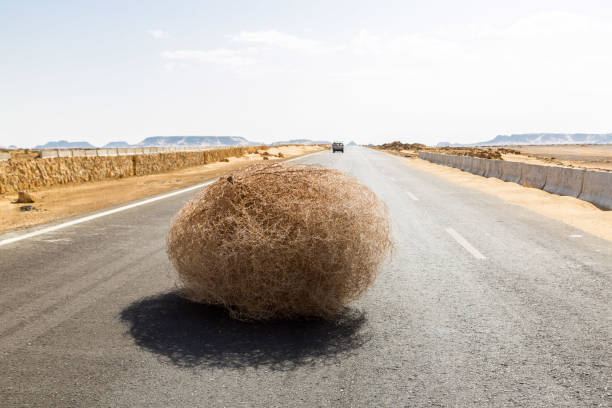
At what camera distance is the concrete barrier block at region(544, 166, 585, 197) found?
14148mm

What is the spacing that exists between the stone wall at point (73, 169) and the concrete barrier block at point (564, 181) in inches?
674

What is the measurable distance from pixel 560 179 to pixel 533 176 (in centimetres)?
256

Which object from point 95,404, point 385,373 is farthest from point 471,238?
point 95,404

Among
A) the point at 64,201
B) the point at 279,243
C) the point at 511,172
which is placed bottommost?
the point at 64,201

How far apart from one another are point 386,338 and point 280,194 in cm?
139

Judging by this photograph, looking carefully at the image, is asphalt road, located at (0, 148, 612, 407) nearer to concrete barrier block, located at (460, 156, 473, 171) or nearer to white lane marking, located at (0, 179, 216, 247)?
white lane marking, located at (0, 179, 216, 247)

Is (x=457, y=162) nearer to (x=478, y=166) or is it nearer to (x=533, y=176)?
(x=478, y=166)

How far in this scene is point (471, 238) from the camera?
314 inches

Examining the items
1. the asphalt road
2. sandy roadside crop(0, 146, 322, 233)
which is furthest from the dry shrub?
sandy roadside crop(0, 146, 322, 233)

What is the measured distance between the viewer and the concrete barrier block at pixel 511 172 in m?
19.8

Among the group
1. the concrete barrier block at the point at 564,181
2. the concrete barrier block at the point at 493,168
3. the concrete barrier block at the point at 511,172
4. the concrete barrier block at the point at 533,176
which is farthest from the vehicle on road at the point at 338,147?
the concrete barrier block at the point at 564,181

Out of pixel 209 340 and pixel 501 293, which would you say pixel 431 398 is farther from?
pixel 501 293

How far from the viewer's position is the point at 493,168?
77.7 ft

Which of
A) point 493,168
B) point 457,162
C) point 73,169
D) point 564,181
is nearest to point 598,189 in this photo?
point 564,181
